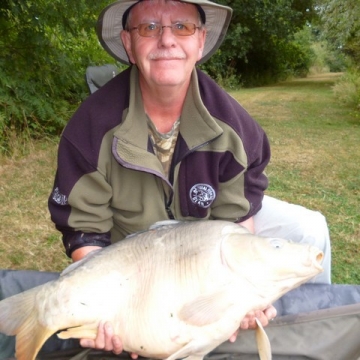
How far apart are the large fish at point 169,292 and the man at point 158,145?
0.37 m

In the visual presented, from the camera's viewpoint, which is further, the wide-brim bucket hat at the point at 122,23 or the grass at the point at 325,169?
the grass at the point at 325,169

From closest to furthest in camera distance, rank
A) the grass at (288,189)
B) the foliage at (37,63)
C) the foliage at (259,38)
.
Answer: the grass at (288,189), the foliage at (37,63), the foliage at (259,38)

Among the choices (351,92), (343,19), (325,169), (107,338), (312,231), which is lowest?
(351,92)

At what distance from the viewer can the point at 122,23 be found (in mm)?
1877

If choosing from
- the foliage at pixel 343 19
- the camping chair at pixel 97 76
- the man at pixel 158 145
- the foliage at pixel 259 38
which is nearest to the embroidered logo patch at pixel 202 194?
the man at pixel 158 145

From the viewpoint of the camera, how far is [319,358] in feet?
5.65

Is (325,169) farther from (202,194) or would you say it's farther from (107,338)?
(107,338)

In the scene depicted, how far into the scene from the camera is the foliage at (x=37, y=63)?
4449 mm

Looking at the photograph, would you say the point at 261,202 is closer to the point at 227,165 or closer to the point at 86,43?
the point at 227,165

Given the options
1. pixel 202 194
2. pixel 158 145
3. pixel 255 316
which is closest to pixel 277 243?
pixel 255 316

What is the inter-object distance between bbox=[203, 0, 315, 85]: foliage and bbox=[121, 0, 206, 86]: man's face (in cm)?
1466

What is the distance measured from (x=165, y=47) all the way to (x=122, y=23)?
293 mm

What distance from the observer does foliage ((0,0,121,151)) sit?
4.45 m

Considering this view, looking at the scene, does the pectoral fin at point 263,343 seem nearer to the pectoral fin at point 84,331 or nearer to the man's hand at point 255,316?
the man's hand at point 255,316
